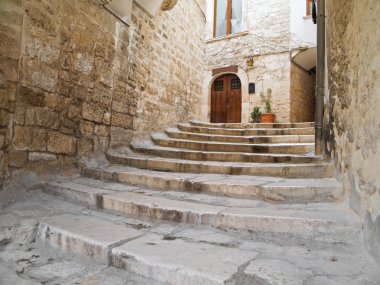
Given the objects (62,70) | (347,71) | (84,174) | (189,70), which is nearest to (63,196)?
(84,174)

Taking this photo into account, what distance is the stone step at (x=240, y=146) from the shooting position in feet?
10.4

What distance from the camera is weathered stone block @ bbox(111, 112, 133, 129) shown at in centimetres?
371

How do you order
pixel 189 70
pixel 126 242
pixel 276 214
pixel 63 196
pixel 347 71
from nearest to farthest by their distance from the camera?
pixel 126 242 → pixel 276 214 → pixel 347 71 → pixel 63 196 → pixel 189 70

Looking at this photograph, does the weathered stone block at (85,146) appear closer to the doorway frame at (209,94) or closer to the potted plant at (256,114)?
the doorway frame at (209,94)

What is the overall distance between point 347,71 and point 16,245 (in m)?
2.43

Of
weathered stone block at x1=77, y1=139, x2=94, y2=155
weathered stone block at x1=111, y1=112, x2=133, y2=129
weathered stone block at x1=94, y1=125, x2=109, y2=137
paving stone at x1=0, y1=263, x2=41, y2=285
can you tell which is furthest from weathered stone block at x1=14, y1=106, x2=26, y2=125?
paving stone at x1=0, y1=263, x2=41, y2=285

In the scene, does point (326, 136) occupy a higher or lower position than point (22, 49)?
lower

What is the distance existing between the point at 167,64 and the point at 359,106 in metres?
4.00

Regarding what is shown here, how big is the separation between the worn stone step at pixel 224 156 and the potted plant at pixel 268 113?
539 centimetres

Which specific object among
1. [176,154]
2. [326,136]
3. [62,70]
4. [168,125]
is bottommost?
[176,154]

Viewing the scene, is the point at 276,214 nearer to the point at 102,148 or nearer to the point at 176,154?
the point at 176,154

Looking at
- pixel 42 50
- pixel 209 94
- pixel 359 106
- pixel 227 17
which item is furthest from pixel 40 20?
pixel 227 17

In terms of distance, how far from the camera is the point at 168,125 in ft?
16.5

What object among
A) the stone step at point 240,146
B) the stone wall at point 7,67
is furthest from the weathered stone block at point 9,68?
the stone step at point 240,146
